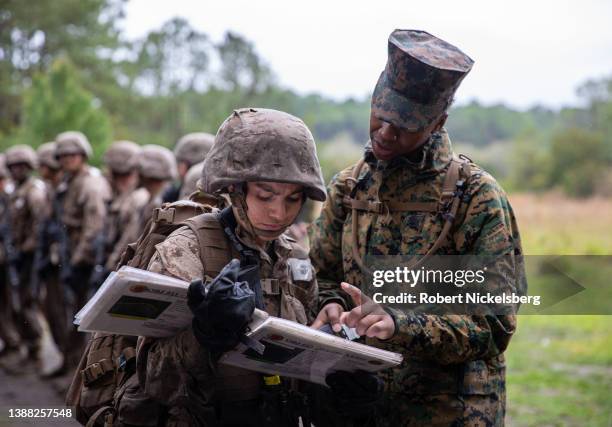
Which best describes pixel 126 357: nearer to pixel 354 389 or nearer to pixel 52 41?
pixel 354 389

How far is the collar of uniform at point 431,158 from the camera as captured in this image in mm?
3500

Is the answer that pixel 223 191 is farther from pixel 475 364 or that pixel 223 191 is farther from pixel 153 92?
pixel 153 92

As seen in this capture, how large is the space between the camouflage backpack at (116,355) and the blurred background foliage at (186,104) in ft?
47.5

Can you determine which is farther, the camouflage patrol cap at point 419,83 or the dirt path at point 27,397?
the dirt path at point 27,397

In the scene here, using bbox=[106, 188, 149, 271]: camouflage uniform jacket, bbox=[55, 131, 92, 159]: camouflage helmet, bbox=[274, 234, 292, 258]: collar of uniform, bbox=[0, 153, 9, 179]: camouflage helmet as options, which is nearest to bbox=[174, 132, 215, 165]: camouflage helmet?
bbox=[106, 188, 149, 271]: camouflage uniform jacket

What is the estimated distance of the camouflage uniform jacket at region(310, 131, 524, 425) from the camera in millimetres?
3186

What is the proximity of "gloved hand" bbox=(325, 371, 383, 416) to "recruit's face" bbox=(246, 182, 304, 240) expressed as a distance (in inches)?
22.7

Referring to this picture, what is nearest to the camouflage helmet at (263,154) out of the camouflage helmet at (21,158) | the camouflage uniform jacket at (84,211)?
the camouflage uniform jacket at (84,211)

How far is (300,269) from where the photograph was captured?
3.32m

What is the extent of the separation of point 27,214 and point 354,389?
875 centimetres

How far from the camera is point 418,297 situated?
138 inches

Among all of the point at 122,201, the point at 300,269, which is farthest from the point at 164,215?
the point at 122,201

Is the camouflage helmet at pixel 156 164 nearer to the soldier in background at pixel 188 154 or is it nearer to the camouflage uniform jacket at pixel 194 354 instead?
the soldier in background at pixel 188 154

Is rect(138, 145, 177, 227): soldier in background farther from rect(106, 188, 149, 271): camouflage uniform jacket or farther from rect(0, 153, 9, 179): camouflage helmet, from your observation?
rect(0, 153, 9, 179): camouflage helmet
